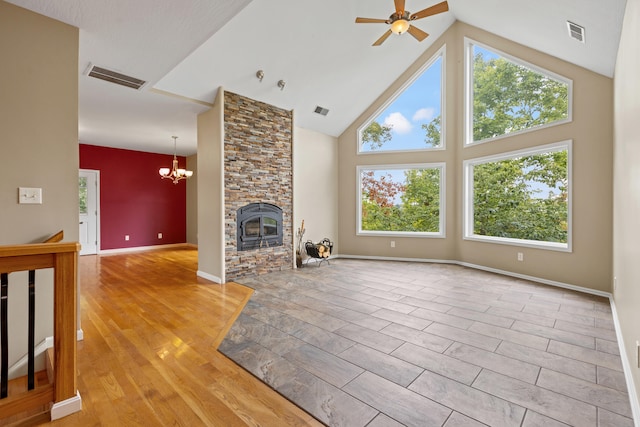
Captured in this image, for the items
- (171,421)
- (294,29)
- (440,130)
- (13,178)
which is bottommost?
(171,421)

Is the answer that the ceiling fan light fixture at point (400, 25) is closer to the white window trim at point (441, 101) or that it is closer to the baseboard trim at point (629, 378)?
the white window trim at point (441, 101)

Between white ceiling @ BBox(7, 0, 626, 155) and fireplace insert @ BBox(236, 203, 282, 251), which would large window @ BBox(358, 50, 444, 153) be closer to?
white ceiling @ BBox(7, 0, 626, 155)

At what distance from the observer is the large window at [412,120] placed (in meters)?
6.05

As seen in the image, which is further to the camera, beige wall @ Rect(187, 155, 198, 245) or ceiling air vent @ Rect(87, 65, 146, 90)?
beige wall @ Rect(187, 155, 198, 245)

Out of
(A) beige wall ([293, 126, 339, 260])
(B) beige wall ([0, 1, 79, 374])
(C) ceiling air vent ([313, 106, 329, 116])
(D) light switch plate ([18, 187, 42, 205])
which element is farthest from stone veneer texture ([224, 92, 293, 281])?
(D) light switch plate ([18, 187, 42, 205])

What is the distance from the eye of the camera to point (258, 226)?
5.06m

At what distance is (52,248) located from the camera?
1.65 meters

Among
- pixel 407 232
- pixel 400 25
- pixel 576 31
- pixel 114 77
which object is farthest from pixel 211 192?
pixel 576 31

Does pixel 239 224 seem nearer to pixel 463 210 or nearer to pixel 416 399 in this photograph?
pixel 416 399

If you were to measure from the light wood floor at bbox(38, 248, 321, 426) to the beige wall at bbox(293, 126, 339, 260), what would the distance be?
2.27 meters

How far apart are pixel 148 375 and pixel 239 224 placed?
9.33ft

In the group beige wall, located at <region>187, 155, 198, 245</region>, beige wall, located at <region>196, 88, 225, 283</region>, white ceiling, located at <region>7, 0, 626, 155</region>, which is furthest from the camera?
beige wall, located at <region>187, 155, 198, 245</region>

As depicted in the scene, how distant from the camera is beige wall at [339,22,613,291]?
387 cm

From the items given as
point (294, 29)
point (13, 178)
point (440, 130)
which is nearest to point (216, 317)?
point (13, 178)
